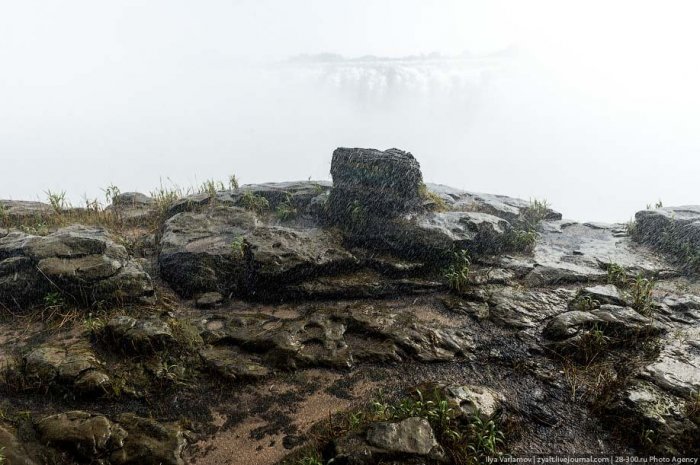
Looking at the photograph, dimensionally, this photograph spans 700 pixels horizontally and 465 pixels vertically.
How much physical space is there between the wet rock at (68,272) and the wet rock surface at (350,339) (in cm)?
4

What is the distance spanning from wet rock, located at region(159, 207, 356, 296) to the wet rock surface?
51 mm

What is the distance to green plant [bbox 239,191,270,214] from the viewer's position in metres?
12.8

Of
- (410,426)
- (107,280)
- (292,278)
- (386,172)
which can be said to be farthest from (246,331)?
(386,172)

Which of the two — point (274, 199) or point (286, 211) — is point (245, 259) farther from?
point (274, 199)

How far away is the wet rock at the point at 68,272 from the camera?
7465mm

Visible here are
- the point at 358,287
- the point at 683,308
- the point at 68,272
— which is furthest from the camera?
the point at 358,287

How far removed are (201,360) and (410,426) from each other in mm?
3726

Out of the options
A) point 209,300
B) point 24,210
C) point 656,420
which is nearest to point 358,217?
point 209,300

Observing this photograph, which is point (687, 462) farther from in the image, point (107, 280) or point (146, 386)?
point (107, 280)

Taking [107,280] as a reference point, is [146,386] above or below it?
below

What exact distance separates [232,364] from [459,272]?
541cm

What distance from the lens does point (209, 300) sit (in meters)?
8.28

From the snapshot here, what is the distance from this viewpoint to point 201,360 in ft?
21.5

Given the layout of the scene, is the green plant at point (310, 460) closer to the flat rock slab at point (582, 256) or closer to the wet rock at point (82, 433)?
the wet rock at point (82, 433)
